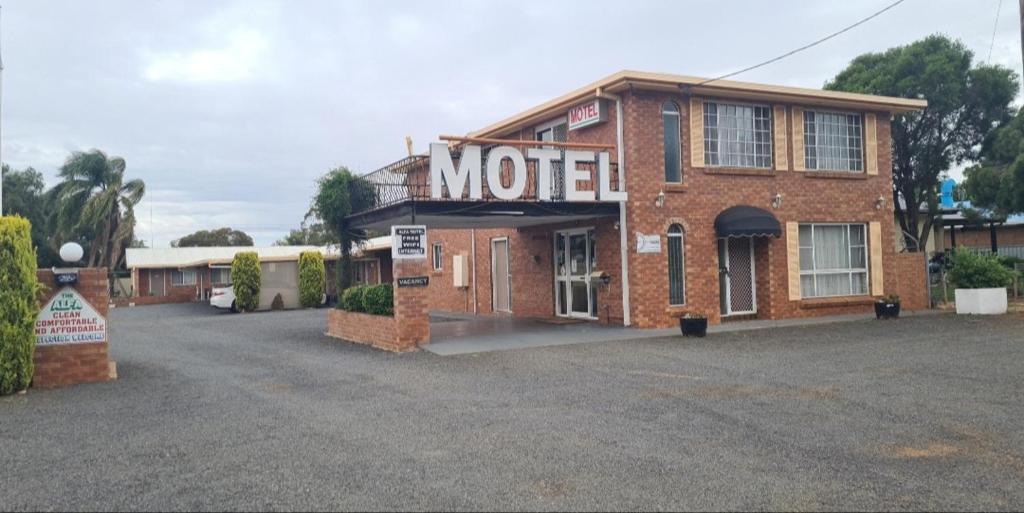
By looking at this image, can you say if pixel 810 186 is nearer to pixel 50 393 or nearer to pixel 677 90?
pixel 677 90

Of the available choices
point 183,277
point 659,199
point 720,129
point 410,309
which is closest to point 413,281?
point 410,309

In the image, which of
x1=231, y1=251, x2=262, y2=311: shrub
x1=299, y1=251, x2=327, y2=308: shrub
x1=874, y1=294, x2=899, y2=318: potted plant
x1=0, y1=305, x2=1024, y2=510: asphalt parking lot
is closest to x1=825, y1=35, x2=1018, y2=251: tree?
x1=874, y1=294, x2=899, y2=318: potted plant

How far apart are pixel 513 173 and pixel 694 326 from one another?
4.35m

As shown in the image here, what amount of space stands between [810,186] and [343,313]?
1076 cm

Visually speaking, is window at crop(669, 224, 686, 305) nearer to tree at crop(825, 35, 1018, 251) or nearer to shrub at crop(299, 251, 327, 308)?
tree at crop(825, 35, 1018, 251)

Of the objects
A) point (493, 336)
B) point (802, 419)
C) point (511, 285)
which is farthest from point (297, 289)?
point (802, 419)

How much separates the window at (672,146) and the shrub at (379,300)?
6167 millimetres

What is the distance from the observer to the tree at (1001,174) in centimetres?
2227

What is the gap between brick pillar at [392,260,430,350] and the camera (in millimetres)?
13500

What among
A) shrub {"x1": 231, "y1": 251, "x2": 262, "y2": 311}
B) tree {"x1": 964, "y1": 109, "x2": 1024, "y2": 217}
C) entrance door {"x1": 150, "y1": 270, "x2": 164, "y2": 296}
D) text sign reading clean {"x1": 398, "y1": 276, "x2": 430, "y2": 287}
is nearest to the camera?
text sign reading clean {"x1": 398, "y1": 276, "x2": 430, "y2": 287}

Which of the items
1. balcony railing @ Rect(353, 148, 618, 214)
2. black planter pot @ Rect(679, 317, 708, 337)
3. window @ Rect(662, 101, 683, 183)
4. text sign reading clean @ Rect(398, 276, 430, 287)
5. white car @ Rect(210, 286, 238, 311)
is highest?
window @ Rect(662, 101, 683, 183)

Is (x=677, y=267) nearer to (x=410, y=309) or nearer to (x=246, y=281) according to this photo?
(x=410, y=309)

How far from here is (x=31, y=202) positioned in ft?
160

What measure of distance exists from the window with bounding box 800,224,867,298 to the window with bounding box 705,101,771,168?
2058 millimetres
